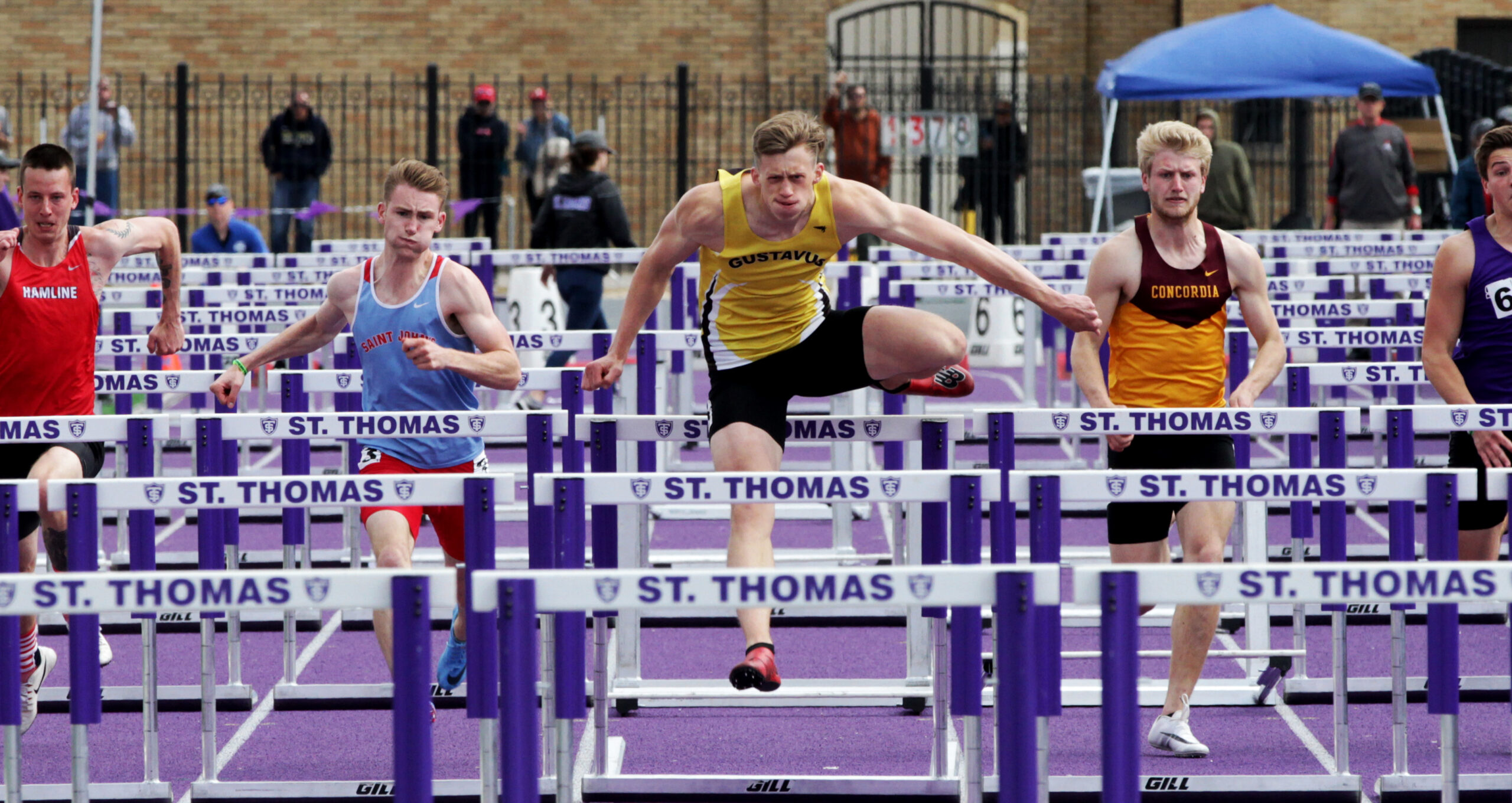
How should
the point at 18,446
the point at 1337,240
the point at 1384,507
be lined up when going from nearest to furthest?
the point at 18,446
the point at 1384,507
the point at 1337,240

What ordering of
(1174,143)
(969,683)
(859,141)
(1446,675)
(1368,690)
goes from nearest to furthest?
(969,683) < (1446,675) < (1174,143) < (1368,690) < (859,141)

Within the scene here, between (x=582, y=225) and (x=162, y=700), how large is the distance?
7524 mm

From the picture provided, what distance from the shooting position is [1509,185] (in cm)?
600

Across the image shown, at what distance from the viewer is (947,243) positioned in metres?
5.65

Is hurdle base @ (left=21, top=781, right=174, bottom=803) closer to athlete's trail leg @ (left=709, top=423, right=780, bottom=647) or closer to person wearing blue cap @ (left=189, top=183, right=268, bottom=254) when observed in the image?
athlete's trail leg @ (left=709, top=423, right=780, bottom=647)

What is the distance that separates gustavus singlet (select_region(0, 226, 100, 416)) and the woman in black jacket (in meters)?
7.25

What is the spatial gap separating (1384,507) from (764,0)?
1542 centimetres

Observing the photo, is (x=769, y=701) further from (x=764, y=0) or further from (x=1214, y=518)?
(x=764, y=0)

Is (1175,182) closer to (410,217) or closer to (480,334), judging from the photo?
(480,334)

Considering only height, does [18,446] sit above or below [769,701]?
above

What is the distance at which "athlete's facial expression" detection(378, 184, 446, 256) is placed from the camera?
596 centimetres

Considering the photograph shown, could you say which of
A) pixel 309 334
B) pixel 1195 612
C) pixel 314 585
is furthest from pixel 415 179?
pixel 1195 612

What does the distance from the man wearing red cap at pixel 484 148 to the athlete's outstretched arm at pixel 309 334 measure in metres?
13.7

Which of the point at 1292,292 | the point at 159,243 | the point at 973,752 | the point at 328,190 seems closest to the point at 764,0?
the point at 328,190
